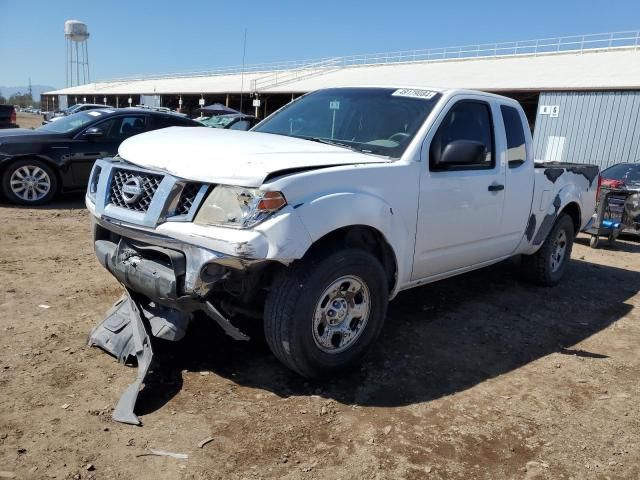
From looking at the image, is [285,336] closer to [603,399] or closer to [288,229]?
[288,229]

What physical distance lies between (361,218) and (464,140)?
3.95 ft

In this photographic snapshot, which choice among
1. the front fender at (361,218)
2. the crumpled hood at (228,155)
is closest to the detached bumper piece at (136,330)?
the crumpled hood at (228,155)

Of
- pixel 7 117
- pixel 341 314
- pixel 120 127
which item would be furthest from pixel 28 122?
pixel 341 314

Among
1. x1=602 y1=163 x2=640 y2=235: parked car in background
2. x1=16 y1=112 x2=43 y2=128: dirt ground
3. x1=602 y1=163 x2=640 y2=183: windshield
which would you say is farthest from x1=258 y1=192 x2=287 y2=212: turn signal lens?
x1=16 y1=112 x2=43 y2=128: dirt ground

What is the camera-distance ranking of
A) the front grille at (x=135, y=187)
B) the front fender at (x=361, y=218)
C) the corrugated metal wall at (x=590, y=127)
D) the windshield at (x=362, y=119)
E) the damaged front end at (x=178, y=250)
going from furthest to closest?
the corrugated metal wall at (x=590, y=127) < the windshield at (x=362, y=119) < the front grille at (x=135, y=187) < the front fender at (x=361, y=218) < the damaged front end at (x=178, y=250)

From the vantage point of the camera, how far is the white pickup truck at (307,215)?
9.52 feet

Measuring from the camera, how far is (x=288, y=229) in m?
2.84

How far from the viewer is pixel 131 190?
10.5ft

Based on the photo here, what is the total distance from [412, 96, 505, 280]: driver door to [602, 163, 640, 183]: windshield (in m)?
5.76

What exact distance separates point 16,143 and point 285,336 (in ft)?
22.6

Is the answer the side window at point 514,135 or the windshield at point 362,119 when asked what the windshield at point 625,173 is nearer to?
the side window at point 514,135

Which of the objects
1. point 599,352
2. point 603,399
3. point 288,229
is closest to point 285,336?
point 288,229

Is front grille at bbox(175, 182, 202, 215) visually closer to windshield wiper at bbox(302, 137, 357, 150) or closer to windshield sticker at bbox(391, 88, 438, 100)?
windshield wiper at bbox(302, 137, 357, 150)

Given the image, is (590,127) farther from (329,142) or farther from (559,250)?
(329,142)
